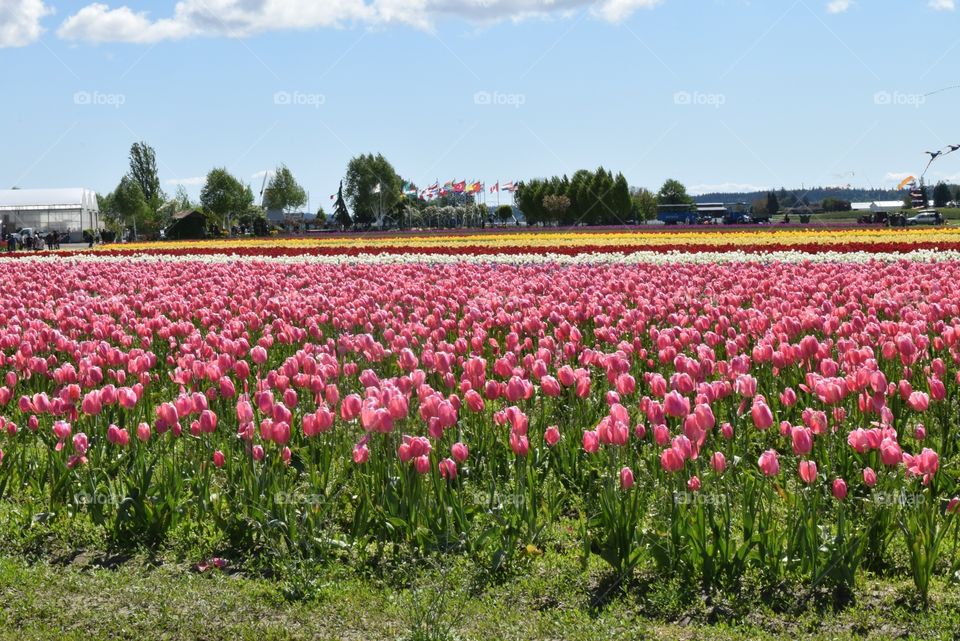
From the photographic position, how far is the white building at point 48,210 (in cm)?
9550

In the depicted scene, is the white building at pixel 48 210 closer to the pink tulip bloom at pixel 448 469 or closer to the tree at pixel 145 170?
the tree at pixel 145 170

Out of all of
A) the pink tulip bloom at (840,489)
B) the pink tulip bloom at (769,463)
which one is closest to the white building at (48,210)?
the pink tulip bloom at (769,463)

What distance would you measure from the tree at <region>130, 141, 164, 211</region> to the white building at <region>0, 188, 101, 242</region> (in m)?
25.7

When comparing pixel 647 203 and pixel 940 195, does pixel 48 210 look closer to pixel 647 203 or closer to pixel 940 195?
pixel 647 203

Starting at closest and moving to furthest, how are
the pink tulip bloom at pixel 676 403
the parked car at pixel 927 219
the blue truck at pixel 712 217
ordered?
the pink tulip bloom at pixel 676 403 < the parked car at pixel 927 219 < the blue truck at pixel 712 217

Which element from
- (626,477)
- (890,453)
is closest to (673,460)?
(626,477)

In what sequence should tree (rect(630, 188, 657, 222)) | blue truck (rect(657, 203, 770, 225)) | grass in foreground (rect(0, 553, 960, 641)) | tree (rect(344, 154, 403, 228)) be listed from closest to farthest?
grass in foreground (rect(0, 553, 960, 641)) < blue truck (rect(657, 203, 770, 225)) < tree (rect(344, 154, 403, 228)) < tree (rect(630, 188, 657, 222))

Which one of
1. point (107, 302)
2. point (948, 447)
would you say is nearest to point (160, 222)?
point (107, 302)

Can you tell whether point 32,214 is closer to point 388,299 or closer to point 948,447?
point 388,299

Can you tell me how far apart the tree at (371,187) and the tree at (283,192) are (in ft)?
19.6

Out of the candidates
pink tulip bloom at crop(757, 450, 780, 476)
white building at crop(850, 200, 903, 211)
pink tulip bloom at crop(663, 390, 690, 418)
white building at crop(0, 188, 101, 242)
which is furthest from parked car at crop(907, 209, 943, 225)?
white building at crop(850, 200, 903, 211)

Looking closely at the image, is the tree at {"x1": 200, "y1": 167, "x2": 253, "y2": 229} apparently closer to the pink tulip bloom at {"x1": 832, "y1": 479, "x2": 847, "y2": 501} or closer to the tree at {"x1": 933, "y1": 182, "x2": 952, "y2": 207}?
the pink tulip bloom at {"x1": 832, "y1": 479, "x2": 847, "y2": 501}

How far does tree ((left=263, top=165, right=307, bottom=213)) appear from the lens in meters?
124

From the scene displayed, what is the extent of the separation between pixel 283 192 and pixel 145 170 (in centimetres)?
1714
